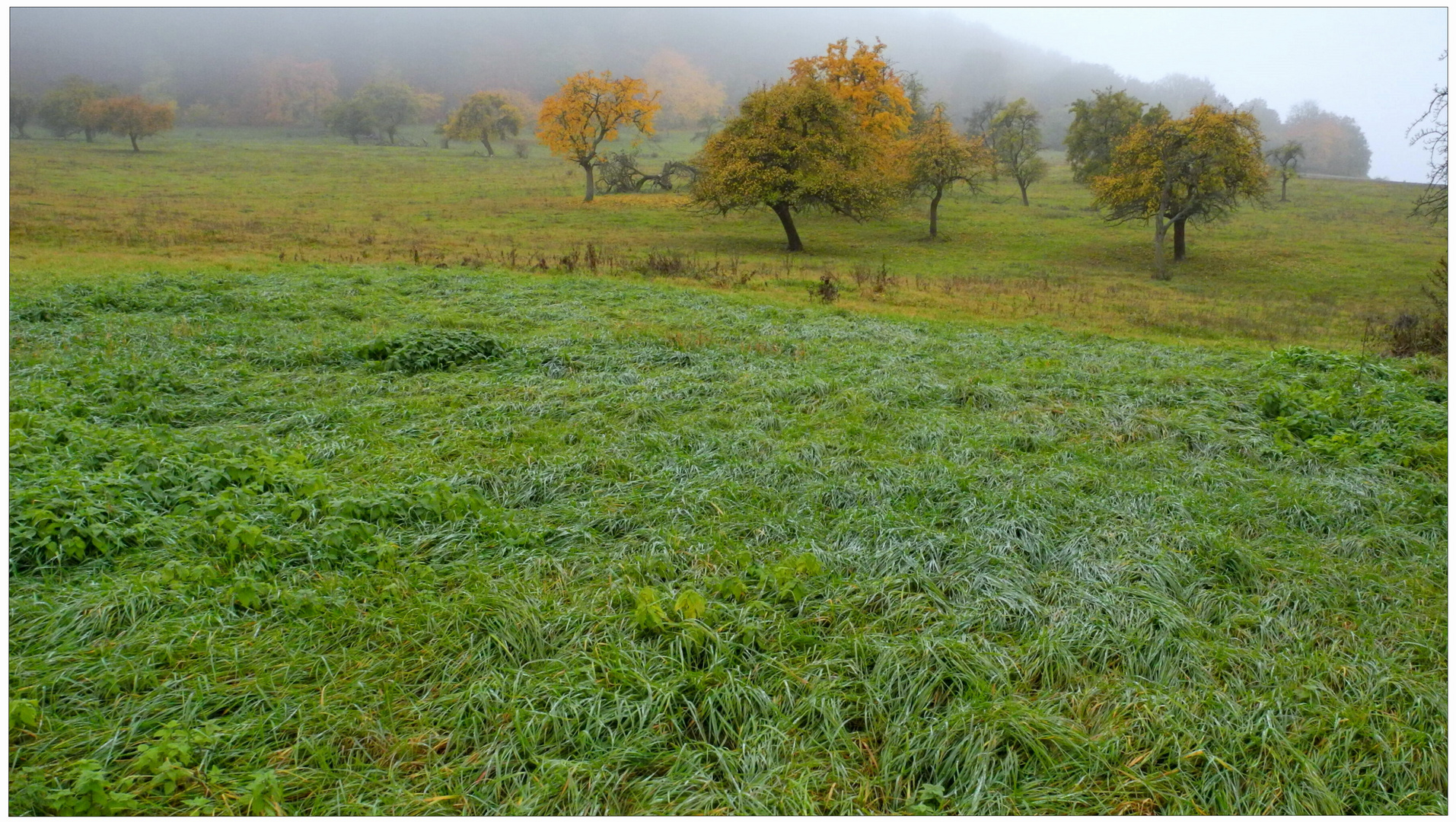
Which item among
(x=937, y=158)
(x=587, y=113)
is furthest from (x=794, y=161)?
(x=587, y=113)

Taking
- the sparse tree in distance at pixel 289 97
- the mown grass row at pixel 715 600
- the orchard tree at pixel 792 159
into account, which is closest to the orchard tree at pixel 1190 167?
the orchard tree at pixel 792 159

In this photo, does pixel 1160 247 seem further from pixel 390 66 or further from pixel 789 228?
pixel 390 66

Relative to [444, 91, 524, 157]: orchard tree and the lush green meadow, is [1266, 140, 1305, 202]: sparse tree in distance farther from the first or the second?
[444, 91, 524, 157]: orchard tree

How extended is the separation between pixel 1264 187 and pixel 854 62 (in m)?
24.8

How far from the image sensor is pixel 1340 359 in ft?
39.0

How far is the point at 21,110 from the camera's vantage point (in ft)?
252

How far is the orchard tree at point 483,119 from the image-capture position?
7556cm

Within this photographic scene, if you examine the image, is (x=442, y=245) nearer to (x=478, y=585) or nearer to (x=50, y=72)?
(x=478, y=585)

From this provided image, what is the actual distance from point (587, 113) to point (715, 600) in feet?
164

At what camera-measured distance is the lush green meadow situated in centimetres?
2281

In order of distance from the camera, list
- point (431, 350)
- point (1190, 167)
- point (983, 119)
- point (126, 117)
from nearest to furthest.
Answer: point (431, 350), point (1190, 167), point (126, 117), point (983, 119)

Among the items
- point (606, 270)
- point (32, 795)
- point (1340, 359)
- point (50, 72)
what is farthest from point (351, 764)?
point (50, 72)

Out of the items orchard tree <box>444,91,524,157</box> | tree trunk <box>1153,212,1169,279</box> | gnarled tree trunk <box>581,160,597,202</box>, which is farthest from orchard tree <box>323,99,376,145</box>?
tree trunk <box>1153,212,1169,279</box>

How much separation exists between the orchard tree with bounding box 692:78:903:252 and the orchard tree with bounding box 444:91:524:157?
1857 inches
